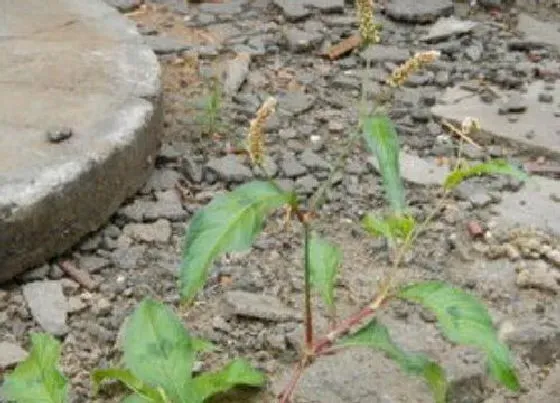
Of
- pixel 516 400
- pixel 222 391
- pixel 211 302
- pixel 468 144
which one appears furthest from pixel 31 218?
pixel 468 144

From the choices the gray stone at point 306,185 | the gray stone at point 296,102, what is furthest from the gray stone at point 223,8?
the gray stone at point 306,185

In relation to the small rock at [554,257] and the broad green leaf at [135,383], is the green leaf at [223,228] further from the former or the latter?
the small rock at [554,257]

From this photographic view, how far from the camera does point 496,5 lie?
4590 mm

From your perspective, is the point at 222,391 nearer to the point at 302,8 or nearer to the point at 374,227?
the point at 374,227

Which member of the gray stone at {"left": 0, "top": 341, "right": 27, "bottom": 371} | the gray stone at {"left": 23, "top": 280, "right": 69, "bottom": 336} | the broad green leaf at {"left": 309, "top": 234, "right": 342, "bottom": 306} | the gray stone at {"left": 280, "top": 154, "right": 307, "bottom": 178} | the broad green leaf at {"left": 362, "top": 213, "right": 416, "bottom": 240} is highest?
the broad green leaf at {"left": 362, "top": 213, "right": 416, "bottom": 240}

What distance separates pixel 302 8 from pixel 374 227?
82.5 inches

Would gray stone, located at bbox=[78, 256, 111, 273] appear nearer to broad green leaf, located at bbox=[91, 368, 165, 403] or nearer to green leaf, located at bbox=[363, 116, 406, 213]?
broad green leaf, located at bbox=[91, 368, 165, 403]

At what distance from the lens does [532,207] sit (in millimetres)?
3244

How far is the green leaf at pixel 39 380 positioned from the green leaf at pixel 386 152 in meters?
0.62

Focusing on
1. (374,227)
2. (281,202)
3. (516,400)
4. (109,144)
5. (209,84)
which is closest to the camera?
(281,202)

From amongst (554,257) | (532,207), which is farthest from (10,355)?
(532,207)

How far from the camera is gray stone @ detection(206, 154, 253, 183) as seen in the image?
10.9 ft

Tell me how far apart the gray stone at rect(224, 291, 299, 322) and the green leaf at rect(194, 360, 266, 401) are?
0.89 ft

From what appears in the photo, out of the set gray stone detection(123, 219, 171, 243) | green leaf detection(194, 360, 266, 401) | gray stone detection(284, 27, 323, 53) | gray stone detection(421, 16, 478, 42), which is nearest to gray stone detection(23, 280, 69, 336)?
gray stone detection(123, 219, 171, 243)
